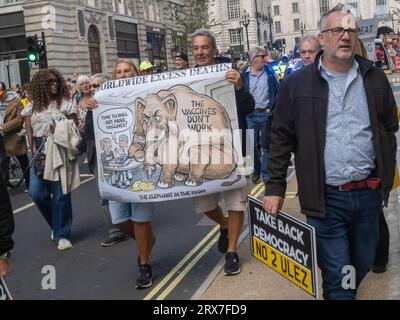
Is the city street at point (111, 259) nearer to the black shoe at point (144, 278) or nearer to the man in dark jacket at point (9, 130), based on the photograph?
the black shoe at point (144, 278)

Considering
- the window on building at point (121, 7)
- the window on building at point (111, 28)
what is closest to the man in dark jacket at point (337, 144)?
the window on building at point (111, 28)

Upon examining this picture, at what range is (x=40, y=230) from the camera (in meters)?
7.43

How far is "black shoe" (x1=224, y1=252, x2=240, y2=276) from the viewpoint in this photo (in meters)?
4.89

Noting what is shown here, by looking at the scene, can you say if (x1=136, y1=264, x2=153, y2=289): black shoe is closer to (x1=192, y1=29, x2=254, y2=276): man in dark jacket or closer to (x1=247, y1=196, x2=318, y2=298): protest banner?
(x1=192, y1=29, x2=254, y2=276): man in dark jacket

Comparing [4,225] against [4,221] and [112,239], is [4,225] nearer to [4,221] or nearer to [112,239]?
[4,221]

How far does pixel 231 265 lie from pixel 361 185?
1.83m

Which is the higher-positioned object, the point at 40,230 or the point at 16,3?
the point at 16,3

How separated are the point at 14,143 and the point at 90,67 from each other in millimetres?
24529

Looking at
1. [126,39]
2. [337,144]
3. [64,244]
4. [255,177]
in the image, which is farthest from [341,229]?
[126,39]

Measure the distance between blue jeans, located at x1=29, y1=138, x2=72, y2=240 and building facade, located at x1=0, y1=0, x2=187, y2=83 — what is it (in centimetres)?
1964

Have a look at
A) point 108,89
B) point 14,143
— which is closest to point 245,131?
point 108,89

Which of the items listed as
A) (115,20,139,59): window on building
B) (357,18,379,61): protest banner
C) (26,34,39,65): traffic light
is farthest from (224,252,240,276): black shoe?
(115,20,139,59): window on building

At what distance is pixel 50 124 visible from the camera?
641 centimetres

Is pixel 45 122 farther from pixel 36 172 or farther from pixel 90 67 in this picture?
pixel 90 67
